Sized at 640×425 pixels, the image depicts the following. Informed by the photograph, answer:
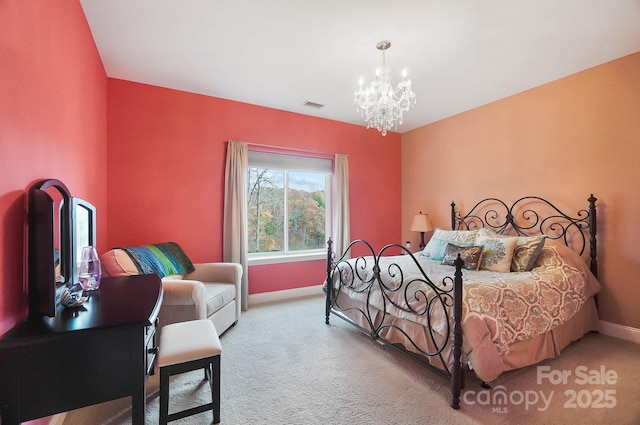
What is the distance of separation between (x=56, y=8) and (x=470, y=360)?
3.51 m

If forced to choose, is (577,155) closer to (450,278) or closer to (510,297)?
(510,297)

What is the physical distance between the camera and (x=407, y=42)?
8.41 ft

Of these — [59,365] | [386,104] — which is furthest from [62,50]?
[386,104]

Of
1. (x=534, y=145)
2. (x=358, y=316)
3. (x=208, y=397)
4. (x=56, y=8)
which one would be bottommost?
(x=208, y=397)

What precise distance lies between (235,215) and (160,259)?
111 centimetres

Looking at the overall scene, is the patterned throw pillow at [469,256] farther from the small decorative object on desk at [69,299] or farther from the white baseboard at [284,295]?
the small decorative object on desk at [69,299]

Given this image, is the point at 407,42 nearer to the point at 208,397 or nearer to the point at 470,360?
the point at 470,360

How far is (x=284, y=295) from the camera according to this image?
4.26 metres

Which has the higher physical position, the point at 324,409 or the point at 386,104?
the point at 386,104

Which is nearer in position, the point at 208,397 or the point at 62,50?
the point at 62,50

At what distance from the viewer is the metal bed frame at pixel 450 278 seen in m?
1.95

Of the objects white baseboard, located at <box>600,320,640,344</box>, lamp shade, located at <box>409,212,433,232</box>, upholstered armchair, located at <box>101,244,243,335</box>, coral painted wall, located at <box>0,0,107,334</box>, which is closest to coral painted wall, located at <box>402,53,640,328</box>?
white baseboard, located at <box>600,320,640,344</box>

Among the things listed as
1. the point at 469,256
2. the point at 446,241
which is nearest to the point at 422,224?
the point at 446,241

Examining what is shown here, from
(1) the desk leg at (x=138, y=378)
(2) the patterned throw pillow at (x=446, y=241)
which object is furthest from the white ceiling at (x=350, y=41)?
(1) the desk leg at (x=138, y=378)
